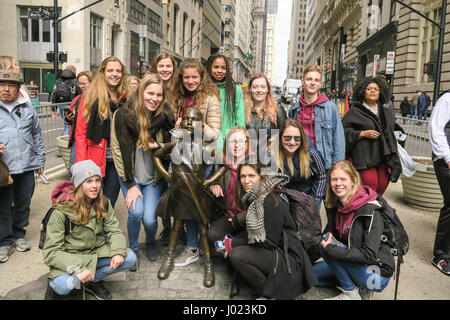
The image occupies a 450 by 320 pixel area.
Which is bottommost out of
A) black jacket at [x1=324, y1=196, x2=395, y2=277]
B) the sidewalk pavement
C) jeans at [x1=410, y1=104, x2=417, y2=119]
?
the sidewalk pavement

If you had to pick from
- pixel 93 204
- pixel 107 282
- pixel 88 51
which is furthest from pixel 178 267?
pixel 88 51

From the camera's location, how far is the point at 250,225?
333 cm

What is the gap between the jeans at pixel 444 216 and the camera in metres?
4.26

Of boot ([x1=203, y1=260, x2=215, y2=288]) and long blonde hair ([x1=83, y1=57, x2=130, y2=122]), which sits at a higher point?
long blonde hair ([x1=83, y1=57, x2=130, y2=122])

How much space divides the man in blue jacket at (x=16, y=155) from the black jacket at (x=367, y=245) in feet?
11.6

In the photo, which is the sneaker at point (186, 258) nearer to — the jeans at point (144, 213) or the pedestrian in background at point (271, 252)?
the jeans at point (144, 213)

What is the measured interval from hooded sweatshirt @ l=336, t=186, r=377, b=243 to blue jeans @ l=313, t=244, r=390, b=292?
0.55 ft

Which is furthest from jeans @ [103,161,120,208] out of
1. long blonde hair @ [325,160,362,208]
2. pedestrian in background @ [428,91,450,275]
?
pedestrian in background @ [428,91,450,275]

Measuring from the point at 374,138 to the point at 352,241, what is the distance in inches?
63.9

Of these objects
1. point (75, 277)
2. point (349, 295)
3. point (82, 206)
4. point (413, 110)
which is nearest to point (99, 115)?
point (82, 206)

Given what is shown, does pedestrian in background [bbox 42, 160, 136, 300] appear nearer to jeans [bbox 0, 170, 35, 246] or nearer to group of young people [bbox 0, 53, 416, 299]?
group of young people [bbox 0, 53, 416, 299]

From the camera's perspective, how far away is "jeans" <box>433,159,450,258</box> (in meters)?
4.26

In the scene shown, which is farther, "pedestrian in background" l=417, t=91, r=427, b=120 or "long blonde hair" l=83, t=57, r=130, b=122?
"pedestrian in background" l=417, t=91, r=427, b=120

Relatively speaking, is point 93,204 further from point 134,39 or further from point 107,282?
point 134,39
